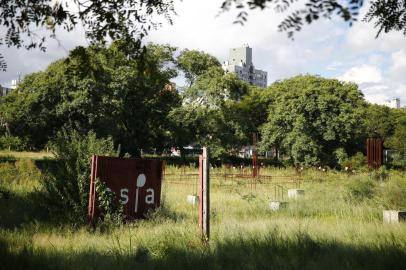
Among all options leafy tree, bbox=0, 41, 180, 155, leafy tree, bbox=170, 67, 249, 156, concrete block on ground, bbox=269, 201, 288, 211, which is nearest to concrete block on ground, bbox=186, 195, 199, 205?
concrete block on ground, bbox=269, 201, 288, 211

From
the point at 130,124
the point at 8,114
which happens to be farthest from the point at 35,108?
the point at 130,124

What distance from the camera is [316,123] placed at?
40594mm

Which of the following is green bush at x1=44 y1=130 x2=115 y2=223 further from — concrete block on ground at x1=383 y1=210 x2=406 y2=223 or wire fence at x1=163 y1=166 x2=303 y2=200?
wire fence at x1=163 y1=166 x2=303 y2=200

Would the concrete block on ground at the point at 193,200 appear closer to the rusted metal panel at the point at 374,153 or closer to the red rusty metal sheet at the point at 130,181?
the red rusty metal sheet at the point at 130,181

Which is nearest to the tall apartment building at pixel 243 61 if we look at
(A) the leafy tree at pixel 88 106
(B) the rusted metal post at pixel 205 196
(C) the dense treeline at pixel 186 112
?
(C) the dense treeline at pixel 186 112

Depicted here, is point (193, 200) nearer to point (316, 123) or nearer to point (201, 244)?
point (201, 244)

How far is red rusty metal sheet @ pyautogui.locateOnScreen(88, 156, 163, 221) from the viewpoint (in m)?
11.0

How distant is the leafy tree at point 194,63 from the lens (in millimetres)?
43375

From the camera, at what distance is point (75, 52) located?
397 cm

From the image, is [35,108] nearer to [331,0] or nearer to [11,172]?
[11,172]

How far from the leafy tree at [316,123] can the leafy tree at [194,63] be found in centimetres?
763

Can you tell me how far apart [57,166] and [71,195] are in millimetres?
1122

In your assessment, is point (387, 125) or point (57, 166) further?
point (387, 125)

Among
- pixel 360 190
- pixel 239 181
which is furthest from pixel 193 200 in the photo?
pixel 239 181
